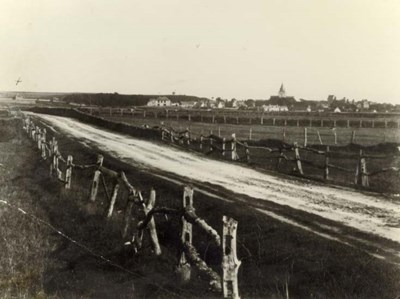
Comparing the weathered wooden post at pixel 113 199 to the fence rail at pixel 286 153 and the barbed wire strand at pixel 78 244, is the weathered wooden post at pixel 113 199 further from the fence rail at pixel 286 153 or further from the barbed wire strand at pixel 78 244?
the fence rail at pixel 286 153

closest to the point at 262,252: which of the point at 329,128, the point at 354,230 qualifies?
the point at 354,230

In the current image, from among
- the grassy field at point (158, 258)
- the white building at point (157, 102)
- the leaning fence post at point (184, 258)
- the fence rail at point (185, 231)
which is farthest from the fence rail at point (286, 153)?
the white building at point (157, 102)

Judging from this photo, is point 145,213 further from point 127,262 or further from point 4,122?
point 4,122

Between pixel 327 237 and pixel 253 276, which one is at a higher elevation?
pixel 327 237

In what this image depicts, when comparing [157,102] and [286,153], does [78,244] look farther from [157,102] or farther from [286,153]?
[157,102]

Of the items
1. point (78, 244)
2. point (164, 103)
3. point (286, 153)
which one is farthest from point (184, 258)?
point (164, 103)

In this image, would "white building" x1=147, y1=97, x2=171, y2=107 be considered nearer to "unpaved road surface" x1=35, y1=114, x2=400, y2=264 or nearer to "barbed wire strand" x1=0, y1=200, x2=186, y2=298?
"unpaved road surface" x1=35, y1=114, x2=400, y2=264
